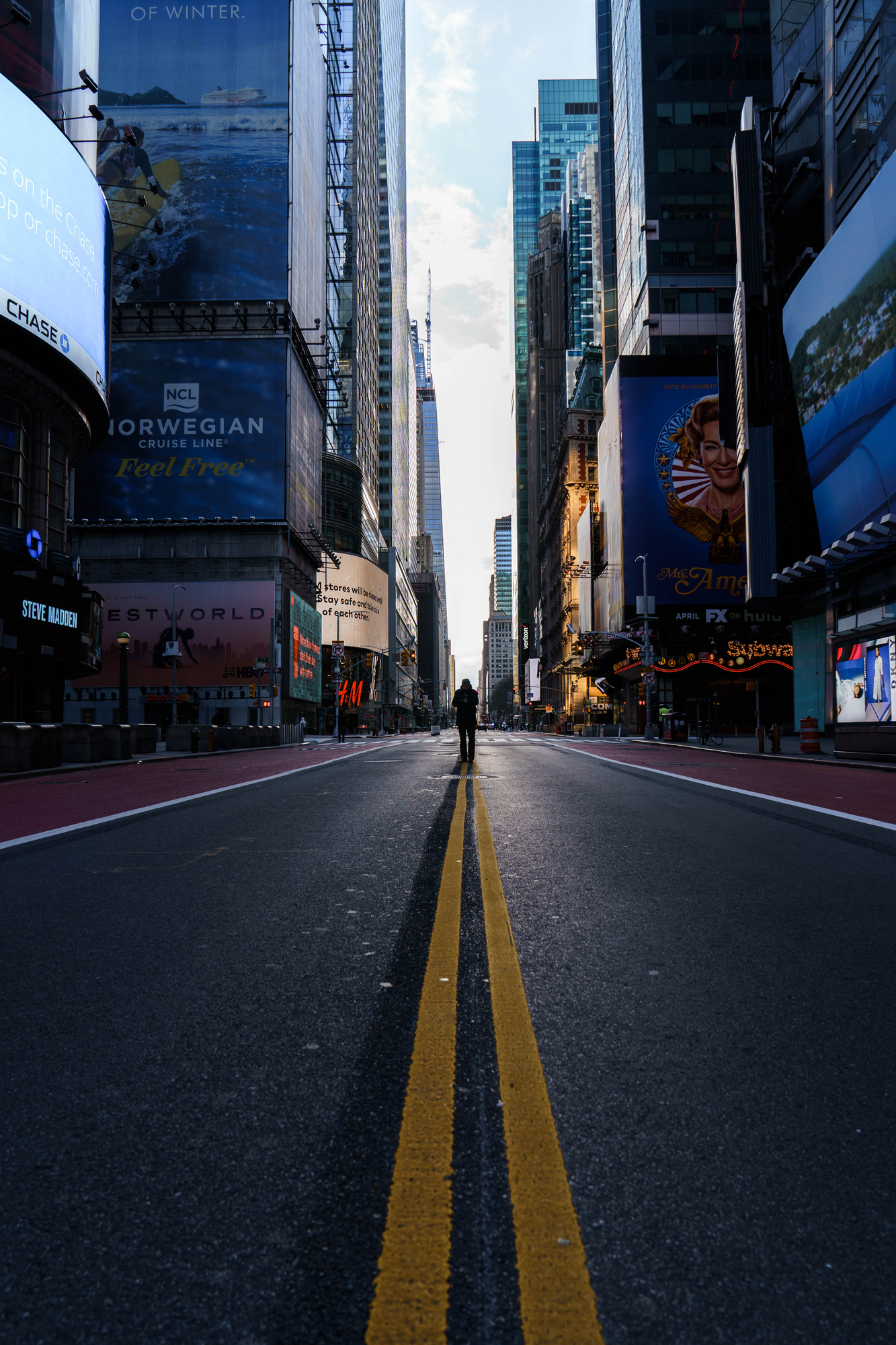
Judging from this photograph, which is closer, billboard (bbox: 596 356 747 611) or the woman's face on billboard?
billboard (bbox: 596 356 747 611)

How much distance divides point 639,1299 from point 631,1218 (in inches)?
9.4

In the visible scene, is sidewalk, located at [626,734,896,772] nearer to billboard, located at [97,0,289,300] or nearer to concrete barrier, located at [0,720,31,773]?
concrete barrier, located at [0,720,31,773]

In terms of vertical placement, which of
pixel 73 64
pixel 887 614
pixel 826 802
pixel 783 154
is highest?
pixel 73 64

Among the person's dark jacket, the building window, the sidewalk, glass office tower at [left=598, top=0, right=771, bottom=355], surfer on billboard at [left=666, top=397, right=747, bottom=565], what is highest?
glass office tower at [left=598, top=0, right=771, bottom=355]

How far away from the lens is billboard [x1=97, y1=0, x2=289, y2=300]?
64.3m

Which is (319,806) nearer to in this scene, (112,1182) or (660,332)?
(112,1182)

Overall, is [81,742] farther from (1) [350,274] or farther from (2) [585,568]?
(1) [350,274]

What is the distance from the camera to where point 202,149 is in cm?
6444

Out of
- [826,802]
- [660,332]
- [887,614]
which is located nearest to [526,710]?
[660,332]

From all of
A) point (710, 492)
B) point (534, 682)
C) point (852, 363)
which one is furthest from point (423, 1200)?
point (534, 682)

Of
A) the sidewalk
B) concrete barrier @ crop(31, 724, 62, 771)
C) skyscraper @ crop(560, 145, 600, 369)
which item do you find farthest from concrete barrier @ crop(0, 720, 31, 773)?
skyscraper @ crop(560, 145, 600, 369)

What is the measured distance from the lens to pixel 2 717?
30.6 metres

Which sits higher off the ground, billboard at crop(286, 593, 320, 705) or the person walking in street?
billboard at crop(286, 593, 320, 705)

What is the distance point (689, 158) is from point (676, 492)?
82.3ft
